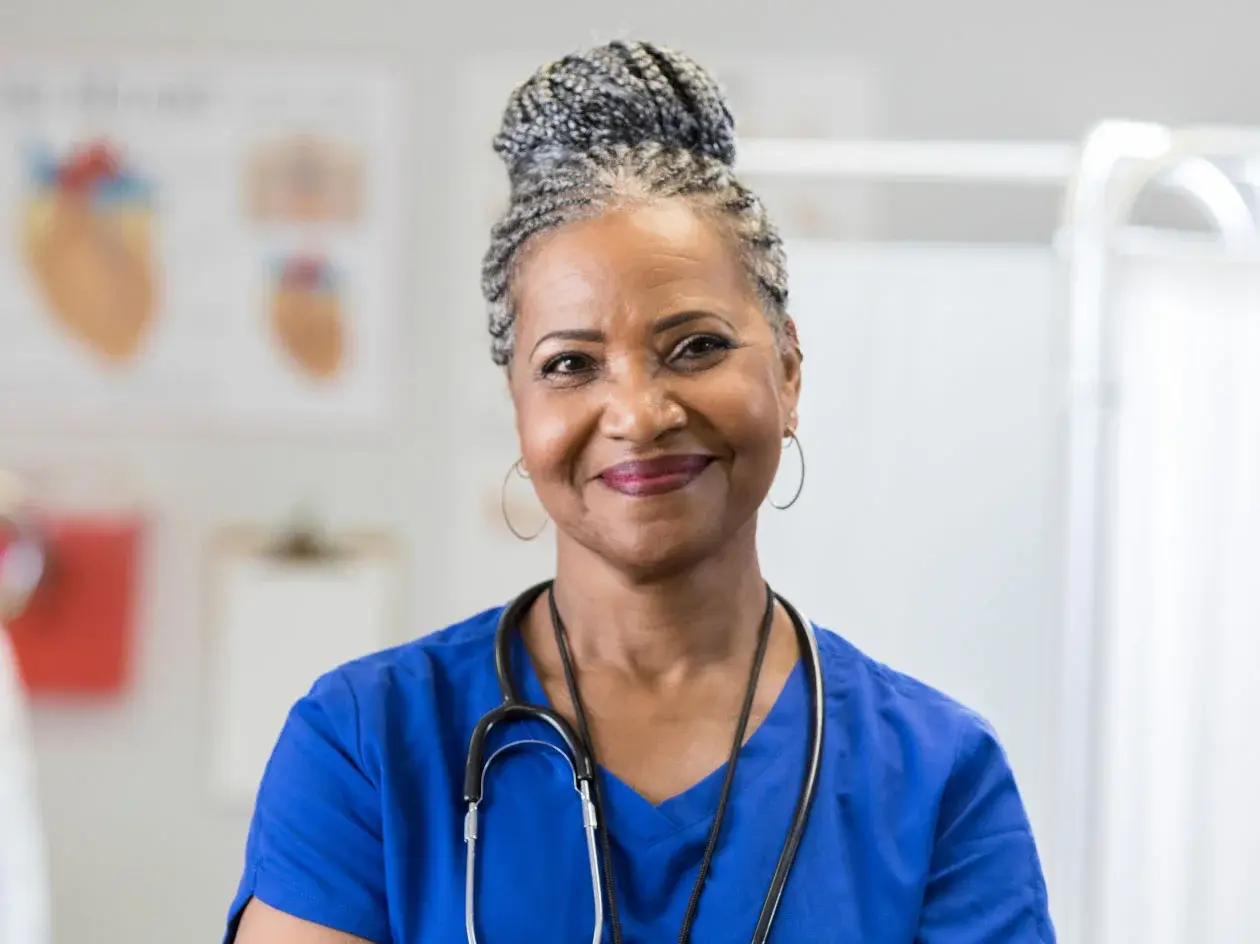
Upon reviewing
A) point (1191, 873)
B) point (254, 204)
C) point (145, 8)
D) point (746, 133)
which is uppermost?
point (145, 8)

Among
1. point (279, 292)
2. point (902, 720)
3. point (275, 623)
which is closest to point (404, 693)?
point (902, 720)

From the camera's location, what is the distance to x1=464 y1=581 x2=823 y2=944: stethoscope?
0.83 meters

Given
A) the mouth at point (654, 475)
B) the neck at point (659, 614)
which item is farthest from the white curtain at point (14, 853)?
the mouth at point (654, 475)

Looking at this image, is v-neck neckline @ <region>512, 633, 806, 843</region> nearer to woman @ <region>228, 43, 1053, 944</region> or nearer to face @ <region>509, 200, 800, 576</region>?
woman @ <region>228, 43, 1053, 944</region>

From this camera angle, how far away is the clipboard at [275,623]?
1.83 metres

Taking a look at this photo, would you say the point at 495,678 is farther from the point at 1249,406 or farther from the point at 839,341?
the point at 1249,406

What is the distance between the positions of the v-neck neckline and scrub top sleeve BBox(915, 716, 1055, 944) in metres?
0.12

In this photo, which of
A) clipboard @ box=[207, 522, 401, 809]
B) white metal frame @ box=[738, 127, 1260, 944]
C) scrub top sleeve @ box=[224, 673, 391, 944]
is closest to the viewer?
scrub top sleeve @ box=[224, 673, 391, 944]

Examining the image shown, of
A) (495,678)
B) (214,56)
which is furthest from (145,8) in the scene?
(495,678)

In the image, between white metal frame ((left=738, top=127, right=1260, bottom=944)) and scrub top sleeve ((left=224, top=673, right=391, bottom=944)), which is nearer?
scrub top sleeve ((left=224, top=673, right=391, bottom=944))

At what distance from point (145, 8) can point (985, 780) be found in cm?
160

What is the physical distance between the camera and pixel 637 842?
0.87 metres

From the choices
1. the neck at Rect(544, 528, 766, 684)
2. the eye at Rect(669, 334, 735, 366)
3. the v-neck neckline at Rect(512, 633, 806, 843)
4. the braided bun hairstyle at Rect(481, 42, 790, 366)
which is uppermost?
the braided bun hairstyle at Rect(481, 42, 790, 366)

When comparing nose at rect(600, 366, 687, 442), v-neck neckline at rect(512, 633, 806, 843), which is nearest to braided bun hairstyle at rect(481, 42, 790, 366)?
nose at rect(600, 366, 687, 442)
